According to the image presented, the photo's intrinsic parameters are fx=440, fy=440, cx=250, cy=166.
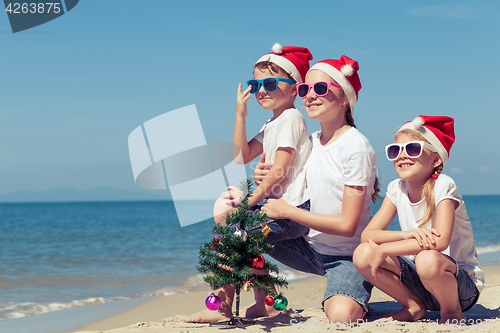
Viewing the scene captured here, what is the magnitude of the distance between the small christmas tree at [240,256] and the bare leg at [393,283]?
0.56 m

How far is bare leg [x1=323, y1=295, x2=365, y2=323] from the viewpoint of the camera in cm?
288

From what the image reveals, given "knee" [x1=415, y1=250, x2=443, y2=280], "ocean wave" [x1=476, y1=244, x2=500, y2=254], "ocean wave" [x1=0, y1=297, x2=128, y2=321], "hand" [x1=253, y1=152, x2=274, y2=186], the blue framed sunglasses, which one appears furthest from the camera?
"ocean wave" [x1=476, y1=244, x2=500, y2=254]

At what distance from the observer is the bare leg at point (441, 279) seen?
2.59 meters

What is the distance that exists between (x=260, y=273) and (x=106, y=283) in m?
4.71

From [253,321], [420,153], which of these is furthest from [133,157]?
[420,153]

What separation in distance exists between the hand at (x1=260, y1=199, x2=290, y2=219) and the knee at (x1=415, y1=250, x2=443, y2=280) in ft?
2.96

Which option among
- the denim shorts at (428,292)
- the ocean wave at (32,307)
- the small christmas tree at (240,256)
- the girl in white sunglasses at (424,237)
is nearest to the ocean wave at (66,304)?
the ocean wave at (32,307)

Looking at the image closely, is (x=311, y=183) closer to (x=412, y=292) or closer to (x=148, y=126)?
(x=412, y=292)

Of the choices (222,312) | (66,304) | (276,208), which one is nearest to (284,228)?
(276,208)

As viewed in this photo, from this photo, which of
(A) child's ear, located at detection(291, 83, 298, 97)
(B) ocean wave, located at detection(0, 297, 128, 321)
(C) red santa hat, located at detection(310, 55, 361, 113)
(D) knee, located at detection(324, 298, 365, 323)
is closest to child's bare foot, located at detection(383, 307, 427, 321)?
(D) knee, located at detection(324, 298, 365, 323)

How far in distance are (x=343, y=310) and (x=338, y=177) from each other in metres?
0.88

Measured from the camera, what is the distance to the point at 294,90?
11.2ft

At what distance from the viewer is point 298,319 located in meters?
3.29

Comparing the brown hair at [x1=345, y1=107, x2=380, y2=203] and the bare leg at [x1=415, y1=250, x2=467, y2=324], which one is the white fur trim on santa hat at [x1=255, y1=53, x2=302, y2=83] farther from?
the bare leg at [x1=415, y1=250, x2=467, y2=324]
